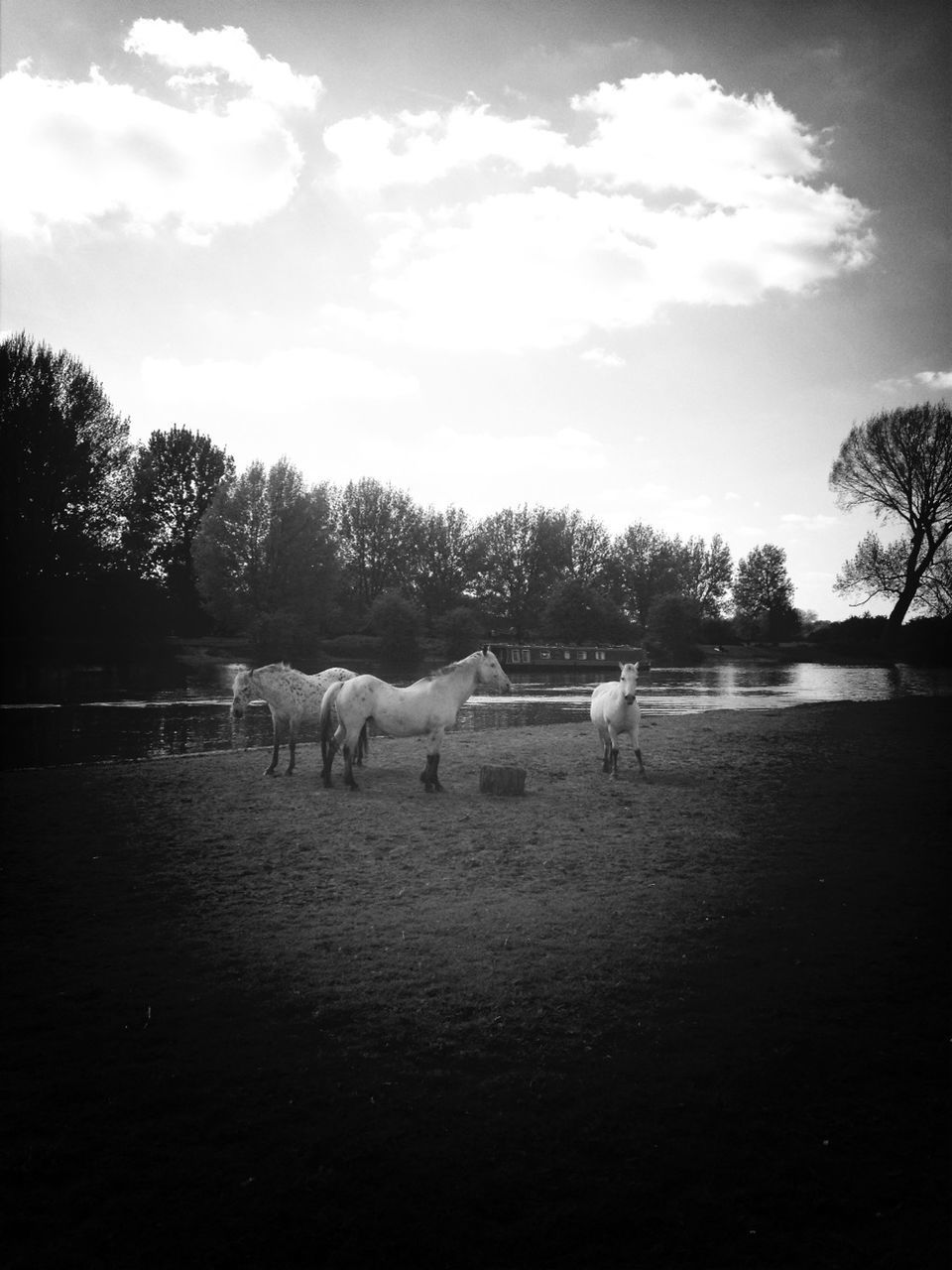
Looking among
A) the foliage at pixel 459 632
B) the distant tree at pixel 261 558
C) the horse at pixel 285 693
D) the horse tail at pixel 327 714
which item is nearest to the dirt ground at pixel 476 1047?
the horse tail at pixel 327 714

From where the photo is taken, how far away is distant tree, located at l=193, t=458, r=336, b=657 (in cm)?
5709

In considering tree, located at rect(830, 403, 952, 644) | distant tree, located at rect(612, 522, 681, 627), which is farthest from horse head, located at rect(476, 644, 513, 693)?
distant tree, located at rect(612, 522, 681, 627)

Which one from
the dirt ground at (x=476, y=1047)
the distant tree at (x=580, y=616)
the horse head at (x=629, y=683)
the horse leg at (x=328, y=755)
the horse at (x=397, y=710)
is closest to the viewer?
the dirt ground at (x=476, y=1047)

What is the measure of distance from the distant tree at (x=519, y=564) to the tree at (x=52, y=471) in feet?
168

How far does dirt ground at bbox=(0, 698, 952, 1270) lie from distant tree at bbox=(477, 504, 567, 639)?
84835 mm

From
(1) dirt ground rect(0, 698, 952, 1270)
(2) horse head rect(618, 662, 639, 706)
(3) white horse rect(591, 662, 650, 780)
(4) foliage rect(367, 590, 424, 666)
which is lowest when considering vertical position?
(1) dirt ground rect(0, 698, 952, 1270)

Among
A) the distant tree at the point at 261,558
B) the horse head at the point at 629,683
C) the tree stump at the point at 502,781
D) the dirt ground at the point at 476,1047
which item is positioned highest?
the distant tree at the point at 261,558

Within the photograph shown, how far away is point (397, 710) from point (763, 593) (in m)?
109

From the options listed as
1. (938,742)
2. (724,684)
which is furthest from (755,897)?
(724,684)

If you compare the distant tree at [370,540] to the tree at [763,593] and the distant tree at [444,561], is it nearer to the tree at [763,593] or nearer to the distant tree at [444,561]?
the distant tree at [444,561]

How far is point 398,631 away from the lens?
2350 inches

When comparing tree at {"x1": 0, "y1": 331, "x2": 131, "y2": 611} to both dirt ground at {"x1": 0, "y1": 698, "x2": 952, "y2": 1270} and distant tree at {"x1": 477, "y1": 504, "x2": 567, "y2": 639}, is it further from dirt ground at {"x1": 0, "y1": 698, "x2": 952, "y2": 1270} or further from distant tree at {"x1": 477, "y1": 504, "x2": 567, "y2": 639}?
distant tree at {"x1": 477, "y1": 504, "x2": 567, "y2": 639}

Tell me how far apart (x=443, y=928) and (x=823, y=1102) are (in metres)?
3.04

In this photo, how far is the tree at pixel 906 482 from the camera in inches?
881
